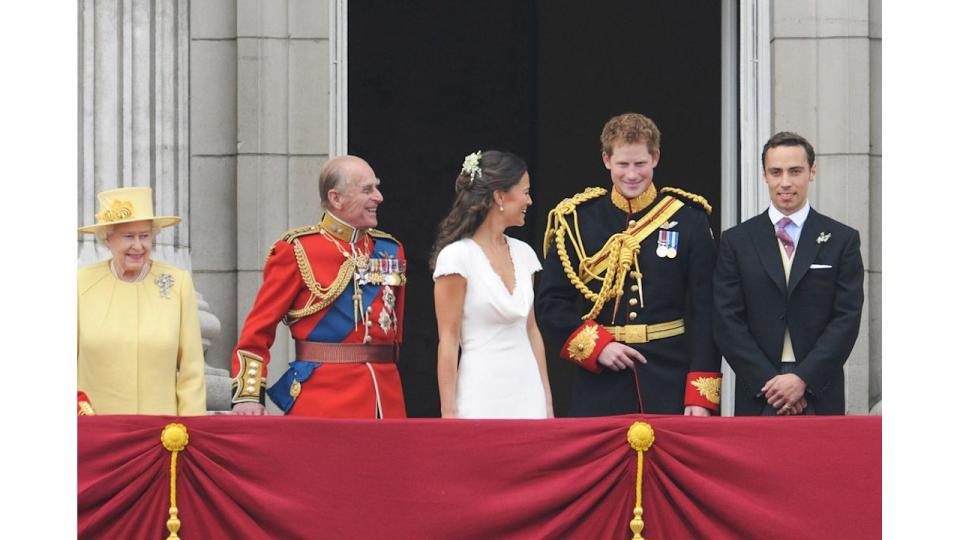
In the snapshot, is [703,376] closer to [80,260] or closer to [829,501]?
[829,501]

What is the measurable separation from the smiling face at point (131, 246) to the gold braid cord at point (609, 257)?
1.62m

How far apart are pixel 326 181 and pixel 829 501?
2.40 m

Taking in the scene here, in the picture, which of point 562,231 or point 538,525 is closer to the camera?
point 538,525

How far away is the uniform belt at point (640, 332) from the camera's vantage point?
7.61m

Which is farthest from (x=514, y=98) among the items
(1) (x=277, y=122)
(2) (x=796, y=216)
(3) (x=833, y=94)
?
(2) (x=796, y=216)

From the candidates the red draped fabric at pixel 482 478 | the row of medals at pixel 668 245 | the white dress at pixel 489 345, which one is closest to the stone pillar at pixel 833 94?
the row of medals at pixel 668 245

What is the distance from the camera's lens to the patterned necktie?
24.5ft

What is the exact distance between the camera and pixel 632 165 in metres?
7.56

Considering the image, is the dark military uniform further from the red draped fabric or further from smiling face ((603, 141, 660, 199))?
the red draped fabric

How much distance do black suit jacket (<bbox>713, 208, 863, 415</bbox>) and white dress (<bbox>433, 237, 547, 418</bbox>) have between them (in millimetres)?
760

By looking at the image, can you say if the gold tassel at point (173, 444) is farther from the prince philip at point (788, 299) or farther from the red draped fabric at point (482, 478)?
the prince philip at point (788, 299)

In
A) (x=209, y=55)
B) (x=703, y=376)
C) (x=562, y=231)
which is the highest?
(x=209, y=55)

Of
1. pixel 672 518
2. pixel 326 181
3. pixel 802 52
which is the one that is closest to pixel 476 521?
pixel 672 518

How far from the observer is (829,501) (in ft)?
21.8
